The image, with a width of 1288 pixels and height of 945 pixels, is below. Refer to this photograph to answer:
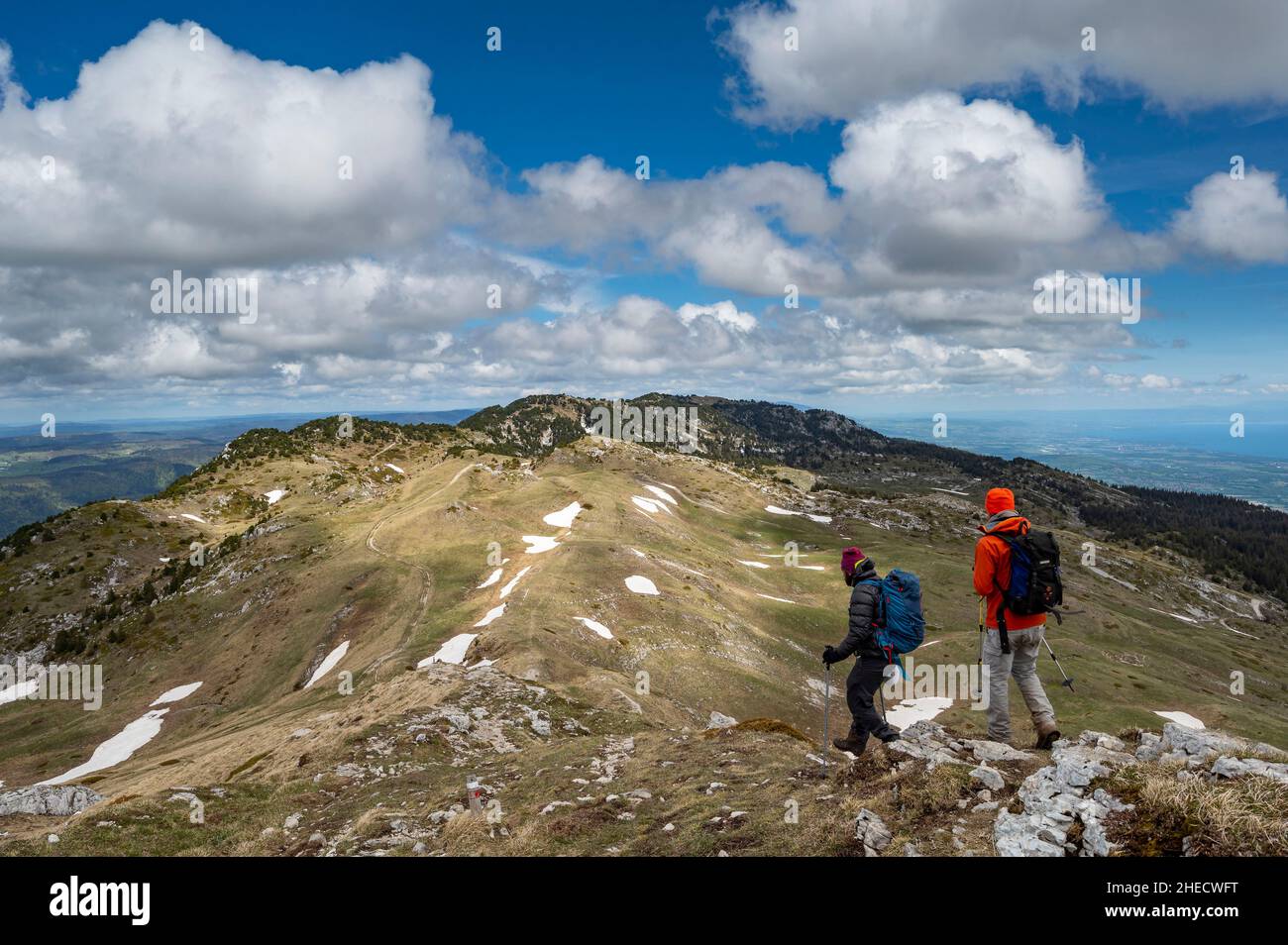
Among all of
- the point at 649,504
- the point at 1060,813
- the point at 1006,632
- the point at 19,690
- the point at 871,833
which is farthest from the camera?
the point at 649,504

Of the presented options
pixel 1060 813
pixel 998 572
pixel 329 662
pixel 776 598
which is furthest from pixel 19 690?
pixel 1060 813

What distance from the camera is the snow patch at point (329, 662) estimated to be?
52256 millimetres

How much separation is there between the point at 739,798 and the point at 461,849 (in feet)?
22.3

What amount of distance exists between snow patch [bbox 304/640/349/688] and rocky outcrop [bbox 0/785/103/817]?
28.2 meters

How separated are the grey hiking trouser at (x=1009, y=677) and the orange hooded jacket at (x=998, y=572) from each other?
28 centimetres

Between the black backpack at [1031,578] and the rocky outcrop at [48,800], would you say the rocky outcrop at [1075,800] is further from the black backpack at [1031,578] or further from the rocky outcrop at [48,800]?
the rocky outcrop at [48,800]

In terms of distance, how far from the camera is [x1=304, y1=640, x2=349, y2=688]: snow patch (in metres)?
52.3

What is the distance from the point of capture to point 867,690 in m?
14.6

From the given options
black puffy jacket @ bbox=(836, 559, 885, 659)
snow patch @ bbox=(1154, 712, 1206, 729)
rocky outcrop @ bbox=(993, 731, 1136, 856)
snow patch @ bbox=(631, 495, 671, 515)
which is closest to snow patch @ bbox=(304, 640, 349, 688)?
black puffy jacket @ bbox=(836, 559, 885, 659)

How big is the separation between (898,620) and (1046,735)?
13.0 feet

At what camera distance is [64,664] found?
78.6 metres

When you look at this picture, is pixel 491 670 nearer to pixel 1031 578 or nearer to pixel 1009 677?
pixel 1009 677

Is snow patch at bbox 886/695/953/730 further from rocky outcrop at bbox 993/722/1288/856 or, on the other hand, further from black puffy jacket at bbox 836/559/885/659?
rocky outcrop at bbox 993/722/1288/856
